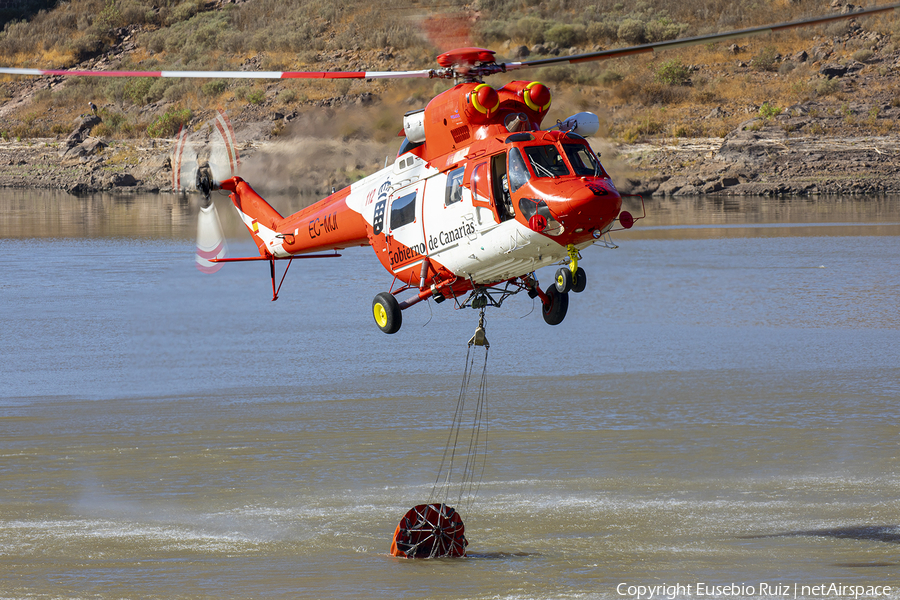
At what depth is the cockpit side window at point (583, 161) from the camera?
1555 cm

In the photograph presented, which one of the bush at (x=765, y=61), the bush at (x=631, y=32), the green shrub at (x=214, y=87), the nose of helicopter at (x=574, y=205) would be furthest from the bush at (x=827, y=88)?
the nose of helicopter at (x=574, y=205)

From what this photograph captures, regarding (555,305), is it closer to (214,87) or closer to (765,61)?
(765,61)

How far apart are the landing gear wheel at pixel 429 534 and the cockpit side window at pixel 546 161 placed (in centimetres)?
833

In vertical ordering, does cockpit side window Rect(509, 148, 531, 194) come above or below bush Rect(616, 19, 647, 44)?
below

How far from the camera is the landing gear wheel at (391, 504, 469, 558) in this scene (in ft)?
70.8

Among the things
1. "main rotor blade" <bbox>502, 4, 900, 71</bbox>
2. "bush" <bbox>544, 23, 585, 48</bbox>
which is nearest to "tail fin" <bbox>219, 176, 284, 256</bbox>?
"main rotor blade" <bbox>502, 4, 900, 71</bbox>

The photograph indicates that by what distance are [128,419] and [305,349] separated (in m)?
7.64

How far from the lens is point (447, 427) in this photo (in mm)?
29422

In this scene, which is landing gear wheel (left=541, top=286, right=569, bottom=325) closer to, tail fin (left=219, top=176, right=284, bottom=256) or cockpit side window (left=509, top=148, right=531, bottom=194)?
cockpit side window (left=509, top=148, right=531, bottom=194)

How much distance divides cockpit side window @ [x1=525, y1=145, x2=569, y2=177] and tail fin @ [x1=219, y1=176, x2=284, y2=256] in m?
7.04

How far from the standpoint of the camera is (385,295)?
1773 cm

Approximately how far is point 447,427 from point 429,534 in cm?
784

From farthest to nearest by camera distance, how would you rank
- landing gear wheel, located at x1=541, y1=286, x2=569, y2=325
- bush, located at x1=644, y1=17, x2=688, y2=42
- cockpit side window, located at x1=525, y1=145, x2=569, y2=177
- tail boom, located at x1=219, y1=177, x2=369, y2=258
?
bush, located at x1=644, y1=17, x2=688, y2=42, tail boom, located at x1=219, y1=177, x2=369, y2=258, landing gear wheel, located at x1=541, y1=286, x2=569, y2=325, cockpit side window, located at x1=525, y1=145, x2=569, y2=177

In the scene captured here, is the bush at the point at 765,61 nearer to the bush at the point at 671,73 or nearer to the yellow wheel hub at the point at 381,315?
the bush at the point at 671,73
